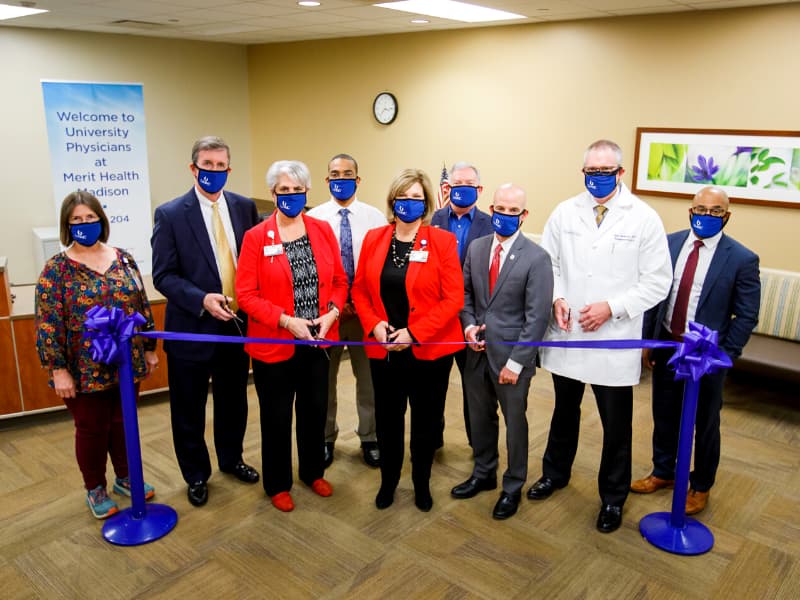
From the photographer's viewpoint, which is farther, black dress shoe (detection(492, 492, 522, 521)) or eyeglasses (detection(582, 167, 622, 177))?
black dress shoe (detection(492, 492, 522, 521))

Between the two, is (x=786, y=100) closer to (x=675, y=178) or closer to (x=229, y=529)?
(x=675, y=178)

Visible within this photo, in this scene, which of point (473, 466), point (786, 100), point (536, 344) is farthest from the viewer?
point (786, 100)

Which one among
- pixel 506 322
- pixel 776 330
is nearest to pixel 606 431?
pixel 506 322

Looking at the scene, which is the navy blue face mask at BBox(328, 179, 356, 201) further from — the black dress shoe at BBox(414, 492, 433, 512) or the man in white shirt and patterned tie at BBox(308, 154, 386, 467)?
the black dress shoe at BBox(414, 492, 433, 512)

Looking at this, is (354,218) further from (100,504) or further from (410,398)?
(100,504)

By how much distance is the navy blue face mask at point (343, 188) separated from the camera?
3.65 m

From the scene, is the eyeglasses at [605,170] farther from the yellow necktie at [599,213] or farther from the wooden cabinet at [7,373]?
the wooden cabinet at [7,373]

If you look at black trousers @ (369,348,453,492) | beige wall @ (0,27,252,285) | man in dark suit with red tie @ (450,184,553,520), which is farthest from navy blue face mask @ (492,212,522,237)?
beige wall @ (0,27,252,285)

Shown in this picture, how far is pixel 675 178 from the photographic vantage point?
564cm

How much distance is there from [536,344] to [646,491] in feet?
3.95

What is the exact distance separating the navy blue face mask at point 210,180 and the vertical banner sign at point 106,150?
413cm

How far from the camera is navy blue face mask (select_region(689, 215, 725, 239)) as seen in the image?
129 inches

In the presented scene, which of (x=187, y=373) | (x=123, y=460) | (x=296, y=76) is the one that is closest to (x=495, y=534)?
(x=187, y=373)

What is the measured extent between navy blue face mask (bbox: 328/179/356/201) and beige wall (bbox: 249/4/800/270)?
3192 millimetres
